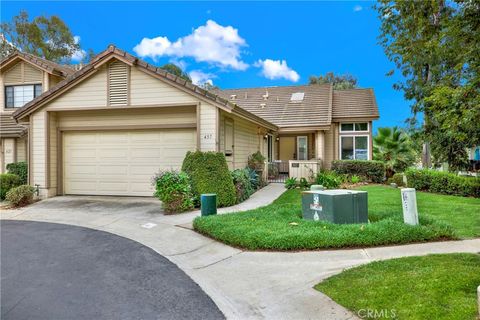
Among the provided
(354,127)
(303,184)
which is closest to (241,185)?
(303,184)

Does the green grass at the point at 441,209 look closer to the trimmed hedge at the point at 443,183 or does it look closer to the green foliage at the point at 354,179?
the trimmed hedge at the point at 443,183

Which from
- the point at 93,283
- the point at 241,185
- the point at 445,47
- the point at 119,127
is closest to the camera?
the point at 93,283

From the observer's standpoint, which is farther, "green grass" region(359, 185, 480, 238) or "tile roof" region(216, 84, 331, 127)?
"tile roof" region(216, 84, 331, 127)

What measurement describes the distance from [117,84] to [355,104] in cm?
1472

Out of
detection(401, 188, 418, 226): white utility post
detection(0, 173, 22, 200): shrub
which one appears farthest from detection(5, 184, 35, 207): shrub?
detection(401, 188, 418, 226): white utility post

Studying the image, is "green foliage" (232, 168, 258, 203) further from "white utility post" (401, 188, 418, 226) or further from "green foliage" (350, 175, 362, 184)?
"green foliage" (350, 175, 362, 184)

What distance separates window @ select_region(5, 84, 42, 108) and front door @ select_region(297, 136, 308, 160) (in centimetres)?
1487

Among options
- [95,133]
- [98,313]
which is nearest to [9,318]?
[98,313]

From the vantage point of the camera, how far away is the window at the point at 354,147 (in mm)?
19297

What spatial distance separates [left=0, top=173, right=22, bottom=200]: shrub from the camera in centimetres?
A: 1278

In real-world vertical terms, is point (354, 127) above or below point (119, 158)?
above

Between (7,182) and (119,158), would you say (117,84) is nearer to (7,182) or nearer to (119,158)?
(119,158)

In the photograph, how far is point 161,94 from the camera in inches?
434

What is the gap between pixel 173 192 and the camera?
927cm
